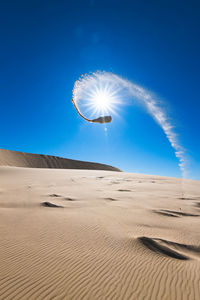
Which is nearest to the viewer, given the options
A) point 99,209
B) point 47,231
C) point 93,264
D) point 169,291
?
point 169,291

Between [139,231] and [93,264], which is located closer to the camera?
[93,264]

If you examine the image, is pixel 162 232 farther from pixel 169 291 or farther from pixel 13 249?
pixel 13 249

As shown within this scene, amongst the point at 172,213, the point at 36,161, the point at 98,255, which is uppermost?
the point at 36,161

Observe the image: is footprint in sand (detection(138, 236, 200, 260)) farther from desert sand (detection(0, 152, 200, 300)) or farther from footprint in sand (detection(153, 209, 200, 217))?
footprint in sand (detection(153, 209, 200, 217))

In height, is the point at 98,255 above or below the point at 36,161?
below

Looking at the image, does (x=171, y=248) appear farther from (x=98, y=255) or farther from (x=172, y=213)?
(x=172, y=213)

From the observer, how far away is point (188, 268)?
184 cm

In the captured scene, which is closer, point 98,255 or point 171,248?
point 98,255

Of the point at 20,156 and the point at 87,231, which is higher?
the point at 20,156

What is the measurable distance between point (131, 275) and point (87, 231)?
3.83 feet

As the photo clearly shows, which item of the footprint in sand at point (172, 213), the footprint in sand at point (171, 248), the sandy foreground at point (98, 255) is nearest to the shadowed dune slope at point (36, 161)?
the sandy foreground at point (98, 255)

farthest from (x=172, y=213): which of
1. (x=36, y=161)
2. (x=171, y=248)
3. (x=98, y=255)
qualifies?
(x=36, y=161)

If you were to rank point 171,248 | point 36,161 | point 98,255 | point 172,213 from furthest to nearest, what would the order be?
point 36,161, point 172,213, point 171,248, point 98,255

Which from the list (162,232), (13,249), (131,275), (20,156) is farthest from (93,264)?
(20,156)
